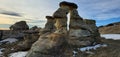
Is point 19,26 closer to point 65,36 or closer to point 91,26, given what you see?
point 91,26

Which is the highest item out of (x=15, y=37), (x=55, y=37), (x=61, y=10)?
(x=61, y=10)

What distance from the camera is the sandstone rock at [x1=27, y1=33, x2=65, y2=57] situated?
24406 mm

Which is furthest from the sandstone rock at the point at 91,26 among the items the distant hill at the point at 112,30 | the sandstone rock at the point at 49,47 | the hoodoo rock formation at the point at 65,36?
the distant hill at the point at 112,30

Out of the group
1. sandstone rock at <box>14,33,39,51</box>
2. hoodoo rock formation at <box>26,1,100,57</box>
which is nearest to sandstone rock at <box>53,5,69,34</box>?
hoodoo rock formation at <box>26,1,100,57</box>

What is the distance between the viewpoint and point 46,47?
2492cm

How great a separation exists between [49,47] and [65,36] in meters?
3.35

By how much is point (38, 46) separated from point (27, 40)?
8.98m

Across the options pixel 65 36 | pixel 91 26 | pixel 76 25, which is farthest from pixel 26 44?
pixel 91 26

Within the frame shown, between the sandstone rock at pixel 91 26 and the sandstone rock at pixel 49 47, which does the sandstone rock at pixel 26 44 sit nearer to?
the sandstone rock at pixel 49 47

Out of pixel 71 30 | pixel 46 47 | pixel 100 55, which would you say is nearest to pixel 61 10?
pixel 71 30

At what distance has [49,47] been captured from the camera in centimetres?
2478

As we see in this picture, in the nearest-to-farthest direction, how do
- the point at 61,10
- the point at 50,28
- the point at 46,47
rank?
1. the point at 46,47
2. the point at 61,10
3. the point at 50,28

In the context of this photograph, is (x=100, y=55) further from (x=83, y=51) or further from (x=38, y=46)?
(x=38, y=46)

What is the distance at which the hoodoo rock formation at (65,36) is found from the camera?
2484 centimetres
